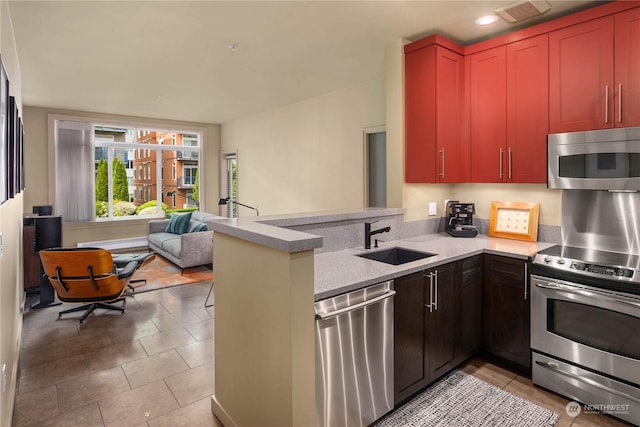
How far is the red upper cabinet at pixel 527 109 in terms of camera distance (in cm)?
281

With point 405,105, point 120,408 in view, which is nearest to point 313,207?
point 405,105

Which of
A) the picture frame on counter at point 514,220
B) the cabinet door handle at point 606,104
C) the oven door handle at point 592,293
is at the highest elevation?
the cabinet door handle at point 606,104

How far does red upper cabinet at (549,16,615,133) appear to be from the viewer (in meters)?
2.49

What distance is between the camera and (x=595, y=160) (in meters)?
2.54

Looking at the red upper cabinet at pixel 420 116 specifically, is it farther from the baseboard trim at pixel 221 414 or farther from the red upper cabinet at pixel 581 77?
the baseboard trim at pixel 221 414

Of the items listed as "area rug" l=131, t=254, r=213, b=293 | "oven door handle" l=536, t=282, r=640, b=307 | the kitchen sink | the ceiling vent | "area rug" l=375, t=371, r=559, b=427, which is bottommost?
"area rug" l=375, t=371, r=559, b=427

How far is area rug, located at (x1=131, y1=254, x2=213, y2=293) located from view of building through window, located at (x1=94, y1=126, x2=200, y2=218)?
2.35 m

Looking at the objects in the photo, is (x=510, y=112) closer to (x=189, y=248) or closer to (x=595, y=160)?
(x=595, y=160)

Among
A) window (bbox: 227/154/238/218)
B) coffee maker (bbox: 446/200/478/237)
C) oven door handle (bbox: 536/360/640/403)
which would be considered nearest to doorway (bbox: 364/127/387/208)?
coffee maker (bbox: 446/200/478/237)

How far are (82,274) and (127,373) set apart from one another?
1321 mm

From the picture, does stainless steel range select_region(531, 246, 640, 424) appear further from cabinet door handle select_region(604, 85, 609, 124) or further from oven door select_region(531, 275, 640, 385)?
cabinet door handle select_region(604, 85, 609, 124)

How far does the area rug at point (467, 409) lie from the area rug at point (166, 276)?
3.78m

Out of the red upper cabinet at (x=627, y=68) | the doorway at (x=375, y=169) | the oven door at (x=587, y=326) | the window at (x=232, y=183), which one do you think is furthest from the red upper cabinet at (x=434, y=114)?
the window at (x=232, y=183)

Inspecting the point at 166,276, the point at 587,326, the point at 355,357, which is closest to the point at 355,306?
the point at 355,357
